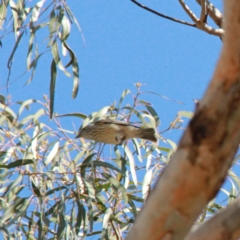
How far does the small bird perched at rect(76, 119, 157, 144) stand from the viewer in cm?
337

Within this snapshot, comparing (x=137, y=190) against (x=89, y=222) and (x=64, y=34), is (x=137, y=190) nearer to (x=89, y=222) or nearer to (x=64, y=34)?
(x=89, y=222)

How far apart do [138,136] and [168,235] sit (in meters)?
2.01

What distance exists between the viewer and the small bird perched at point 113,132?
337 centimetres

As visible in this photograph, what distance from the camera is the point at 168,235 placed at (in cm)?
147

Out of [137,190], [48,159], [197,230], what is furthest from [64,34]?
[197,230]

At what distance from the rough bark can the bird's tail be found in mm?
1828

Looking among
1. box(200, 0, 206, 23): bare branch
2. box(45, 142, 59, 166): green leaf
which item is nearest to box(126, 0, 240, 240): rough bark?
box(200, 0, 206, 23): bare branch

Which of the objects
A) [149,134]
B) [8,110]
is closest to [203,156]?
[149,134]

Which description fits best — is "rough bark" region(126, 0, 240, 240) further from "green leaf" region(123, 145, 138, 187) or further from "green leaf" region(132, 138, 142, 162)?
"green leaf" region(132, 138, 142, 162)

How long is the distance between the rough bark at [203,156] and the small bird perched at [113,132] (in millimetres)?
1828

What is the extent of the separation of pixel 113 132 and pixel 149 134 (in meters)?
0.26

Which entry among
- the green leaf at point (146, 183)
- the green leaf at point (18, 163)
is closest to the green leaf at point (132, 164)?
the green leaf at point (146, 183)

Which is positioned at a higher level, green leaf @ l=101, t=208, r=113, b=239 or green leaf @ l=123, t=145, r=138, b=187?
green leaf @ l=123, t=145, r=138, b=187

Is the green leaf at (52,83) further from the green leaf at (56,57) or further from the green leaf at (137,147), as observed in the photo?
the green leaf at (137,147)
